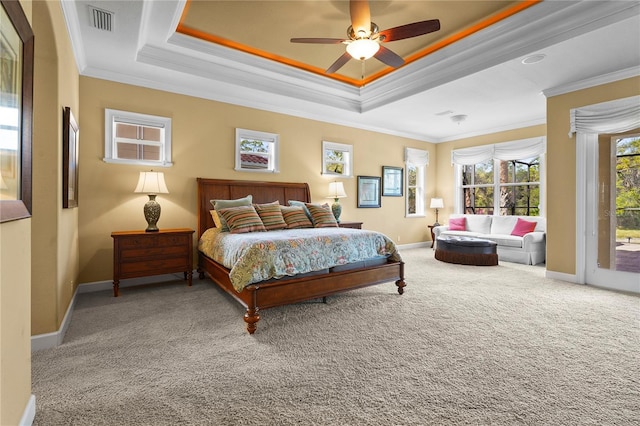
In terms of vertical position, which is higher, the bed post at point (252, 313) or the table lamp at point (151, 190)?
the table lamp at point (151, 190)

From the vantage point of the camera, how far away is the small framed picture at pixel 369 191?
6.55 meters

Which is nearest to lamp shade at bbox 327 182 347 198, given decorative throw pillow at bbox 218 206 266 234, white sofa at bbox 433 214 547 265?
decorative throw pillow at bbox 218 206 266 234

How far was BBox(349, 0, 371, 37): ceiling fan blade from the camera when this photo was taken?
8.94ft

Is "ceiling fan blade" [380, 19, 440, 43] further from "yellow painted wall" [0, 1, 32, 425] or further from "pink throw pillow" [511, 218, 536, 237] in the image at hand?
"pink throw pillow" [511, 218, 536, 237]

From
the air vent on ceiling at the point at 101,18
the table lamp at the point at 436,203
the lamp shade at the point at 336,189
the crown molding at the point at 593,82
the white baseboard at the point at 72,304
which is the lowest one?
Answer: the white baseboard at the point at 72,304

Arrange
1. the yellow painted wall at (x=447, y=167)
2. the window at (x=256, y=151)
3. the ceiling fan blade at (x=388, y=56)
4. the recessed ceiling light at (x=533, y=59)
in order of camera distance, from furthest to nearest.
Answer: the yellow painted wall at (x=447, y=167)
the window at (x=256, y=151)
the recessed ceiling light at (x=533, y=59)
the ceiling fan blade at (x=388, y=56)

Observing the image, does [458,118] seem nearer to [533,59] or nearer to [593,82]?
[593,82]

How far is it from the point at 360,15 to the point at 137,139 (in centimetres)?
344

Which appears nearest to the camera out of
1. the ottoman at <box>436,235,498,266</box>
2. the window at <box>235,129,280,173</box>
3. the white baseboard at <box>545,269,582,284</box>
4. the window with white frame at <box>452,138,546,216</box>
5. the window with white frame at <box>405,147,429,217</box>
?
the white baseboard at <box>545,269,582,284</box>

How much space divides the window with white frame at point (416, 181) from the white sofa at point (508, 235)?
0.81 m

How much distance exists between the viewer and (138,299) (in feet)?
11.7

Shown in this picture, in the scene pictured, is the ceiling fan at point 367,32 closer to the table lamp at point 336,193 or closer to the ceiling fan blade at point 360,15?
the ceiling fan blade at point 360,15

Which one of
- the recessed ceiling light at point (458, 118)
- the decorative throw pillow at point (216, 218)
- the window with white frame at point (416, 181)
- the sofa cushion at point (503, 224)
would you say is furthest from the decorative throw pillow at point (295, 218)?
the sofa cushion at point (503, 224)

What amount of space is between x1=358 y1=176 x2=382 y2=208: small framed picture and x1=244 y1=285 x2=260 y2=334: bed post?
421 centimetres
